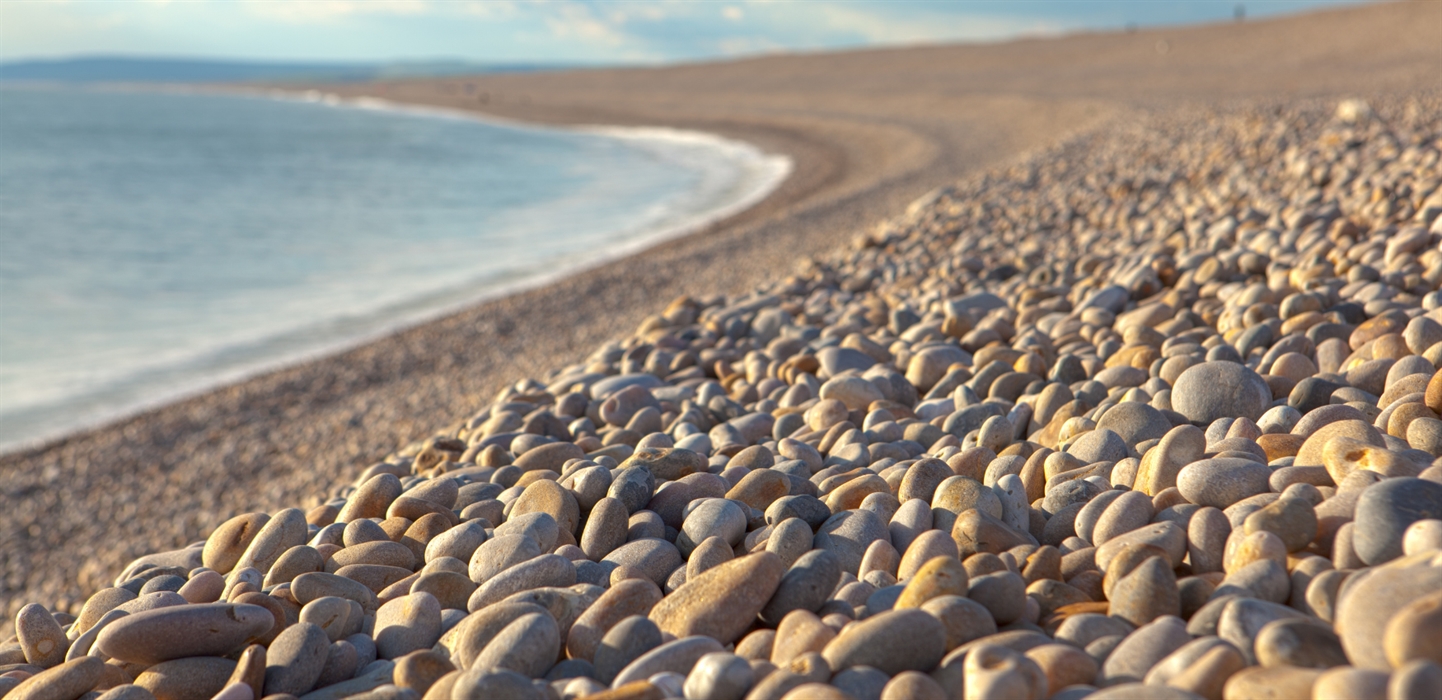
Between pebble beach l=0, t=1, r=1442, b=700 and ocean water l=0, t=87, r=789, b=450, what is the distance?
5387 millimetres

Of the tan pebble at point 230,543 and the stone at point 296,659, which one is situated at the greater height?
the stone at point 296,659

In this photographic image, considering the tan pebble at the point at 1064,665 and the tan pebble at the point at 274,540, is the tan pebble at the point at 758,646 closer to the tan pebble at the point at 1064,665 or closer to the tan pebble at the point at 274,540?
the tan pebble at the point at 1064,665

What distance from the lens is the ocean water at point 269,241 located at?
800cm

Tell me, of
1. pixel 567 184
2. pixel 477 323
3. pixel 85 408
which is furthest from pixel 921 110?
pixel 85 408

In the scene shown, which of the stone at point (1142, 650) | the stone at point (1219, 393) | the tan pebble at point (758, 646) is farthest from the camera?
the stone at point (1219, 393)

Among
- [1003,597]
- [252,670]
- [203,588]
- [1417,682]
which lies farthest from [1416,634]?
[203,588]

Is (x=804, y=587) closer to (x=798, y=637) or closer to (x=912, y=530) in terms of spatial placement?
(x=798, y=637)

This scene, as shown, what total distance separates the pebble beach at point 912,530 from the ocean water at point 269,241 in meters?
5.39

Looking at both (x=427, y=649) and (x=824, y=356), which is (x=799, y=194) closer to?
(x=824, y=356)

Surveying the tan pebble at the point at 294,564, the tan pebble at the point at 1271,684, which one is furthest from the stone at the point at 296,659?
the tan pebble at the point at 1271,684

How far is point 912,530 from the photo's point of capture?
6.14ft

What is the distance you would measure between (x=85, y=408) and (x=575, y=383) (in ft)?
16.7

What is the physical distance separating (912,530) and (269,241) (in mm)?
13861

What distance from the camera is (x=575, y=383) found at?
3783 mm
